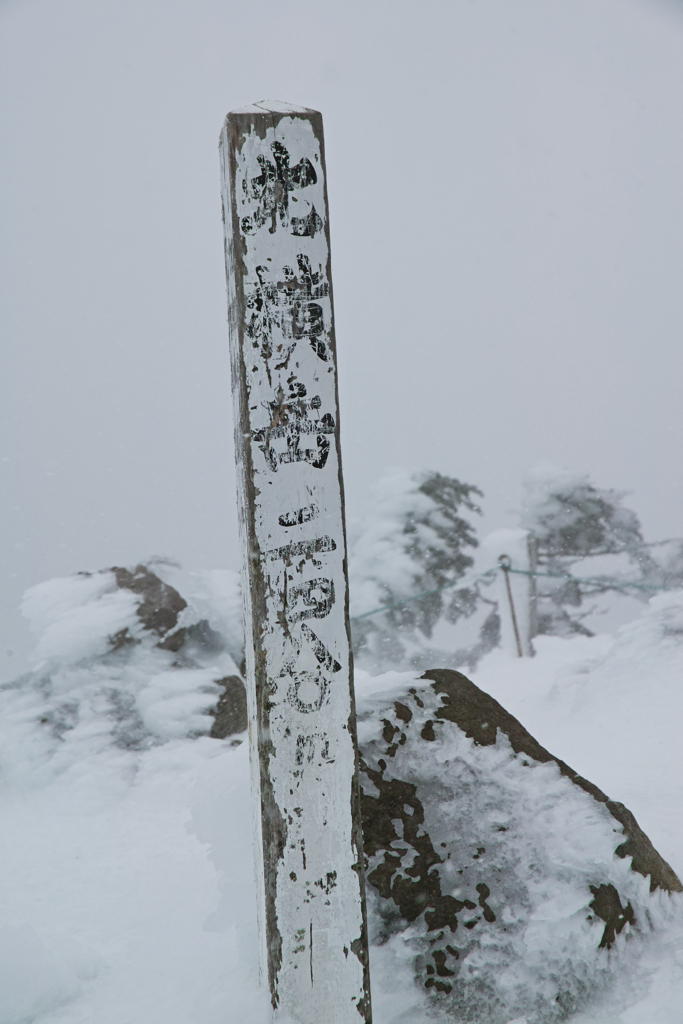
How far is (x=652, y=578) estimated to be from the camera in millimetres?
6992

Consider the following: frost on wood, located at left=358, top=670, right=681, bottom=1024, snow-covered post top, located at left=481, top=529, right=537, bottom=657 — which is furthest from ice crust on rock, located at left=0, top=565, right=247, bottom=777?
frost on wood, located at left=358, top=670, right=681, bottom=1024

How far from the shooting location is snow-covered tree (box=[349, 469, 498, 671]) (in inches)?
275

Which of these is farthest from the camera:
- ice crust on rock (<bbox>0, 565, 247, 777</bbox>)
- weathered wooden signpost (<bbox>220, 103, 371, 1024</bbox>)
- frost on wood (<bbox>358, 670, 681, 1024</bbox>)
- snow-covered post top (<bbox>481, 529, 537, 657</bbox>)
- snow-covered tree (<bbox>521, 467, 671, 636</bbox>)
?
snow-covered tree (<bbox>521, 467, 671, 636</bbox>)

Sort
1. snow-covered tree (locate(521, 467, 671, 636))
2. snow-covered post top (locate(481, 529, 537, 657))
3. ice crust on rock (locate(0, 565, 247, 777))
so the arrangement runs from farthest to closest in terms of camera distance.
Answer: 1. snow-covered tree (locate(521, 467, 671, 636))
2. snow-covered post top (locate(481, 529, 537, 657))
3. ice crust on rock (locate(0, 565, 247, 777))

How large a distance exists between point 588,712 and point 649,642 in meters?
0.46

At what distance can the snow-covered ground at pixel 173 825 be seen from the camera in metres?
1.58

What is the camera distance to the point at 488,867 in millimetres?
1584

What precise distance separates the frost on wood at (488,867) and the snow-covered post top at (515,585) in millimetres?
2226

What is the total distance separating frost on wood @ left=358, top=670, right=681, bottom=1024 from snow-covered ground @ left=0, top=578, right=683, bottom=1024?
8cm

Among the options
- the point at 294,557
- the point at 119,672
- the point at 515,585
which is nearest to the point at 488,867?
the point at 294,557

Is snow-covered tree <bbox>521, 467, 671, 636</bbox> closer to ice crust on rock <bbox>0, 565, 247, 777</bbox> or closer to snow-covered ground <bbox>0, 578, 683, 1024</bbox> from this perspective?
snow-covered ground <bbox>0, 578, 683, 1024</bbox>

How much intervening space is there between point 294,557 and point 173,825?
1.95 meters

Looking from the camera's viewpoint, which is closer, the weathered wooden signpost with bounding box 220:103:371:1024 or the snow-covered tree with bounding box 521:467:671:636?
the weathered wooden signpost with bounding box 220:103:371:1024

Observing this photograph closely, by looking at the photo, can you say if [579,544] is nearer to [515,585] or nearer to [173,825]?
[515,585]
